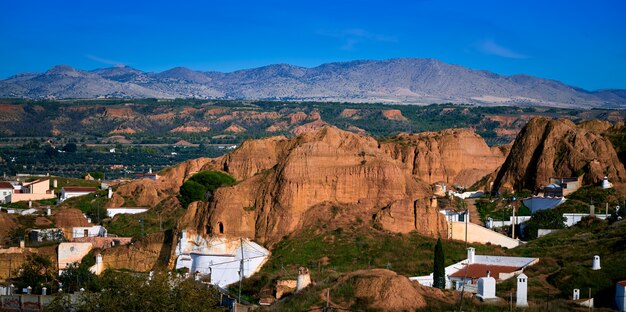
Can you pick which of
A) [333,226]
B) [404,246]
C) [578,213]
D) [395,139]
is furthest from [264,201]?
[395,139]

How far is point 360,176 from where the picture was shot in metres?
54.8

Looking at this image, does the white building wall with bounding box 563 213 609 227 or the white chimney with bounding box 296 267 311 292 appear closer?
the white chimney with bounding box 296 267 311 292

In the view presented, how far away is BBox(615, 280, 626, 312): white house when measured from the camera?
119 ft

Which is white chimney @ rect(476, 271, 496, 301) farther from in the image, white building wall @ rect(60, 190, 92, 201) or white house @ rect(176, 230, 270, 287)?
white building wall @ rect(60, 190, 92, 201)

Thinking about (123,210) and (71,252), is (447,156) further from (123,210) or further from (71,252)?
(71,252)

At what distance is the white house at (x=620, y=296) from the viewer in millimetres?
36219

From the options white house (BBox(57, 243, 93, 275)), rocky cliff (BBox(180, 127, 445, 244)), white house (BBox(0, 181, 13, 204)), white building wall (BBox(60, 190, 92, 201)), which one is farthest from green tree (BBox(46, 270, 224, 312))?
white house (BBox(0, 181, 13, 204))

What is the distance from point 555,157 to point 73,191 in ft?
106

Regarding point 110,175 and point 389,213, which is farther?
point 110,175

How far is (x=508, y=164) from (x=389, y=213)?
24.3 meters

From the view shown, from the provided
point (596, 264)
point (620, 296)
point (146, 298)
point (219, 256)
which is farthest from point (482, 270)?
point (146, 298)

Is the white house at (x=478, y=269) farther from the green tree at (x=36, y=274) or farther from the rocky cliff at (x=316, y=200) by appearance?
the green tree at (x=36, y=274)

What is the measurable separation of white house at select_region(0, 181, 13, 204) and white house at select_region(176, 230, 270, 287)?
118 feet

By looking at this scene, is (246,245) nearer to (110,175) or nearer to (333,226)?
(333,226)
